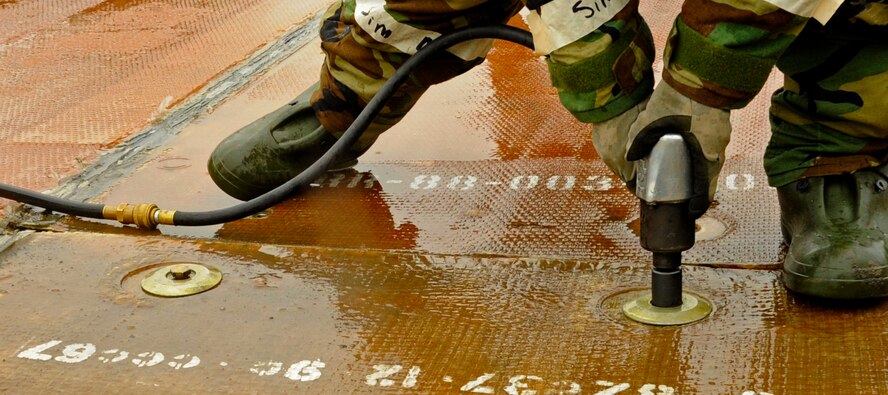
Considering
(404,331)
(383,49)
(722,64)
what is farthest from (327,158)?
(722,64)

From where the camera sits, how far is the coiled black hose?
1.72 metres

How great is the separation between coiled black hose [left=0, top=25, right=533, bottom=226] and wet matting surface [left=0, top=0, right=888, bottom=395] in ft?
0.13

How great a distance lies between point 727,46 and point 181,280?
81 centimetres

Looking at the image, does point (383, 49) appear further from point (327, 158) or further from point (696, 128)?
point (696, 128)

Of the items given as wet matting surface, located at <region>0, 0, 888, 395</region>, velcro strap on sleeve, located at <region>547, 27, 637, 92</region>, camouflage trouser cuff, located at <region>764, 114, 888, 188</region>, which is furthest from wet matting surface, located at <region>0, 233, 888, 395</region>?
velcro strap on sleeve, located at <region>547, 27, 637, 92</region>

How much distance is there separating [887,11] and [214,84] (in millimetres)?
1631

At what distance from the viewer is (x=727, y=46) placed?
131cm

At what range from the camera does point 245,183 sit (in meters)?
1.98

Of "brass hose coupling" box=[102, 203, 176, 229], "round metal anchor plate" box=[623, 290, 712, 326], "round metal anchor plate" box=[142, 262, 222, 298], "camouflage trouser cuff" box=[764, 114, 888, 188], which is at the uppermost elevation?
"camouflage trouser cuff" box=[764, 114, 888, 188]

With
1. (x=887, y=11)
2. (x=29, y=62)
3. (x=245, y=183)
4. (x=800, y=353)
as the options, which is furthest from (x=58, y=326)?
(x=29, y=62)

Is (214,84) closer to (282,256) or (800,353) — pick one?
(282,256)

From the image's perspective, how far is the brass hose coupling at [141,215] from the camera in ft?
5.89

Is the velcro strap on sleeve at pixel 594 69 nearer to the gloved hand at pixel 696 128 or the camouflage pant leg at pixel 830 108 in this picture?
the gloved hand at pixel 696 128

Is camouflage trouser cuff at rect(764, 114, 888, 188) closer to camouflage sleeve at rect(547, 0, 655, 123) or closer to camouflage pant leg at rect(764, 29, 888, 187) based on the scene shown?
camouflage pant leg at rect(764, 29, 888, 187)
